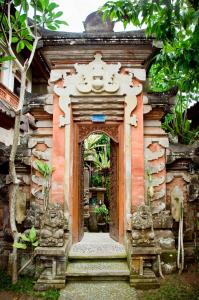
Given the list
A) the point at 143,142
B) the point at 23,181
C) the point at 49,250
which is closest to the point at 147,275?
the point at 49,250

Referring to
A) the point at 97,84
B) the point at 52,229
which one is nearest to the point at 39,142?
the point at 97,84

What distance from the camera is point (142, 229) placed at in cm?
552

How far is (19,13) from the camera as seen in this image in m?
5.06

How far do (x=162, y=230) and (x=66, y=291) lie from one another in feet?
7.80

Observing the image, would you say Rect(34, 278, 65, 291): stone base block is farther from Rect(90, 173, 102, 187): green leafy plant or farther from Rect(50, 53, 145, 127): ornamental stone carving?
Rect(90, 173, 102, 187): green leafy plant

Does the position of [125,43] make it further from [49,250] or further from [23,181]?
[49,250]

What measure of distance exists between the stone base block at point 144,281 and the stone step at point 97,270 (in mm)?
168

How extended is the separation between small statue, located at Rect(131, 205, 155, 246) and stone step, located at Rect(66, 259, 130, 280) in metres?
0.60

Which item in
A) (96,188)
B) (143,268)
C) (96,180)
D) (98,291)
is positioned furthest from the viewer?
(96,180)

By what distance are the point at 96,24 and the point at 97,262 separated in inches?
205

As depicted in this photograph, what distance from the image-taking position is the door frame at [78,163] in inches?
259

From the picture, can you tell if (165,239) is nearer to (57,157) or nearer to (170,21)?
(57,157)

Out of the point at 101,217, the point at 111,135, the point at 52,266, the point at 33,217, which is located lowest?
the point at 52,266

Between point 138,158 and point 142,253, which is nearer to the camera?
point 142,253
